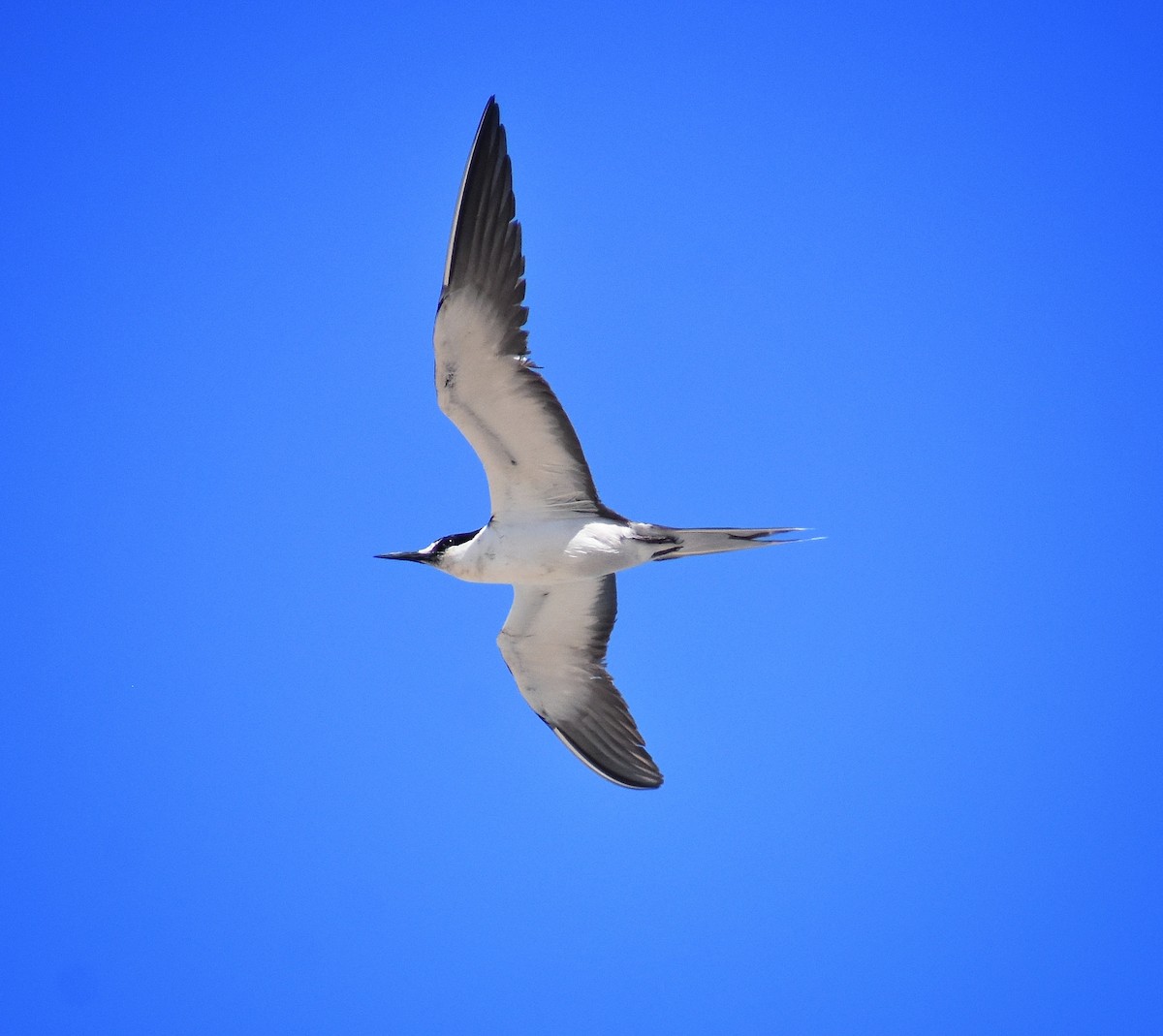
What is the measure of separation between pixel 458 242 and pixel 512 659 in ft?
12.4

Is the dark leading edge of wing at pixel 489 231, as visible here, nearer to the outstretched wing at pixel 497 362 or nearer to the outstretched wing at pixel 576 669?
the outstretched wing at pixel 497 362

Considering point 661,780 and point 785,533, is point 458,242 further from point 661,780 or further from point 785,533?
point 661,780

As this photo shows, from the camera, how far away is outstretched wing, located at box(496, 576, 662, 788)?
8.77m

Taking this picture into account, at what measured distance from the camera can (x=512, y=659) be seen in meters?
9.09

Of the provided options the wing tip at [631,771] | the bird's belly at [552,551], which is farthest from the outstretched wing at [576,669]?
the bird's belly at [552,551]

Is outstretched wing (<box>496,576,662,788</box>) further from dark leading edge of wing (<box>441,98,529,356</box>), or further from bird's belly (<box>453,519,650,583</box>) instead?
dark leading edge of wing (<box>441,98,529,356</box>)

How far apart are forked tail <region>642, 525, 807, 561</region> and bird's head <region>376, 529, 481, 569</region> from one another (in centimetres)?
156

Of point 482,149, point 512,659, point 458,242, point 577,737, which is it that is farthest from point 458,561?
point 482,149

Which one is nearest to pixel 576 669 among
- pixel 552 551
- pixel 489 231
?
pixel 552 551

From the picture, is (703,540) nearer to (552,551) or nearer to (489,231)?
(552,551)

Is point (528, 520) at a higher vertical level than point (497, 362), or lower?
lower

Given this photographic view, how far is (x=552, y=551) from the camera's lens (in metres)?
7.89

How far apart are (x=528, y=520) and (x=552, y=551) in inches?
12.8

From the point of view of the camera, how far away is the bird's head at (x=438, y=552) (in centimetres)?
827
